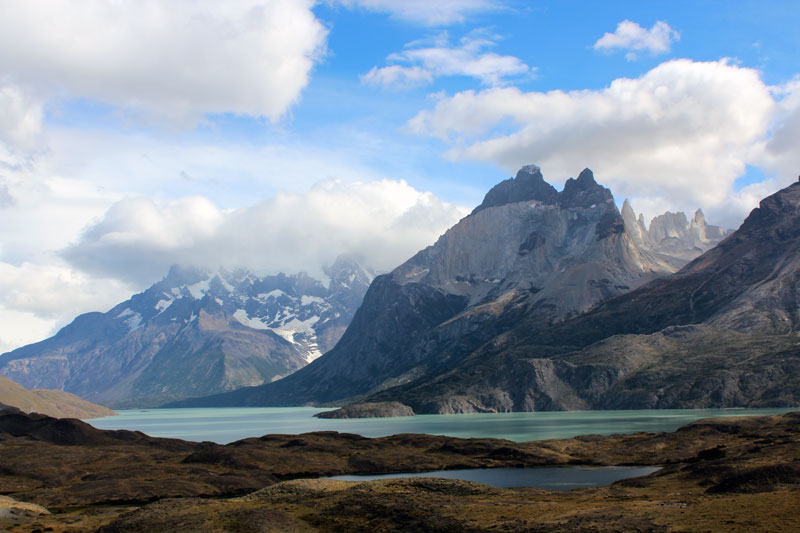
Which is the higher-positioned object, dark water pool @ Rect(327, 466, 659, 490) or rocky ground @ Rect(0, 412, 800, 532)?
rocky ground @ Rect(0, 412, 800, 532)

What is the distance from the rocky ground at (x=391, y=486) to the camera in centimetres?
7762

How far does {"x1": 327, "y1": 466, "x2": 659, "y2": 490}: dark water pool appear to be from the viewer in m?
122

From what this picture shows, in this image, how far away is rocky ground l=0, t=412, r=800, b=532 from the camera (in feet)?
255

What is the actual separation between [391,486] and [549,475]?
42.1 m

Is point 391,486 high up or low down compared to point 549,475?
up

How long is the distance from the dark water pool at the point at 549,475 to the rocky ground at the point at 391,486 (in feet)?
22.3

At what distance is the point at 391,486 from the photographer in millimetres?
104438

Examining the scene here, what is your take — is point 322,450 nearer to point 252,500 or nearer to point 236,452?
point 236,452

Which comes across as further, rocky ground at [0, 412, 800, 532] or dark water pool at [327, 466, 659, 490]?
dark water pool at [327, 466, 659, 490]

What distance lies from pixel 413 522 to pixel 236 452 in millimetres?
88759

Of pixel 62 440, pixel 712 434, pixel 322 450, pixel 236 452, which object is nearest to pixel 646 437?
pixel 712 434

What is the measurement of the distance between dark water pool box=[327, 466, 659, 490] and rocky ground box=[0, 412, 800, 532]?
6796 millimetres

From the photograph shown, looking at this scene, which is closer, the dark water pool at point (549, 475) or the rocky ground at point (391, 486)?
the rocky ground at point (391, 486)

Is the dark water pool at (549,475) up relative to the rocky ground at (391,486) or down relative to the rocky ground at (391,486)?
down
